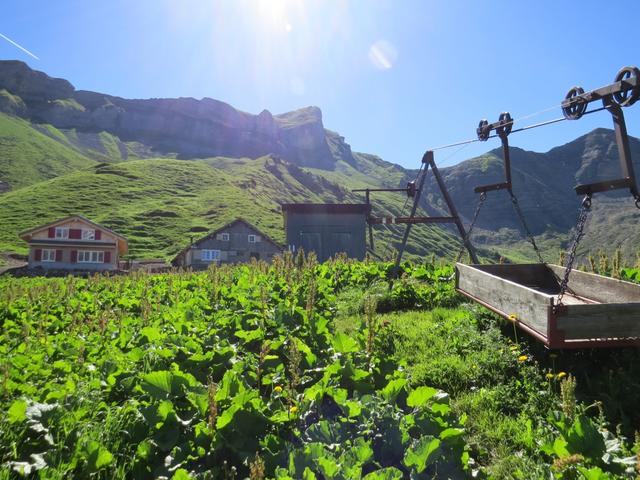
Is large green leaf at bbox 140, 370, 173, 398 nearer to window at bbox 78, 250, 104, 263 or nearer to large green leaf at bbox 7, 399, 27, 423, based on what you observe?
large green leaf at bbox 7, 399, 27, 423

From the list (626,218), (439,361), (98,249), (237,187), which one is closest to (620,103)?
(439,361)

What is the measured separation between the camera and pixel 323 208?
144 ft

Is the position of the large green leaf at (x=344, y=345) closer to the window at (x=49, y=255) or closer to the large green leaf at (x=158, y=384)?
the large green leaf at (x=158, y=384)

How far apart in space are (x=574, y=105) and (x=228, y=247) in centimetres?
6050

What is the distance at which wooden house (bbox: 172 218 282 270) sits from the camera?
206 ft

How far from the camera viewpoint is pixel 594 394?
14.8 ft

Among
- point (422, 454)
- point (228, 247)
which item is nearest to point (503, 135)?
point (422, 454)

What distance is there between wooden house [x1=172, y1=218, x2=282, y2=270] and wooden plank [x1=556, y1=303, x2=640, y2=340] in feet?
193

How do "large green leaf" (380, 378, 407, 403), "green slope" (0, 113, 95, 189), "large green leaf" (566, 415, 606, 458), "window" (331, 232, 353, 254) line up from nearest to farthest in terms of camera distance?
1. "large green leaf" (566, 415, 606, 458)
2. "large green leaf" (380, 378, 407, 403)
3. "window" (331, 232, 353, 254)
4. "green slope" (0, 113, 95, 189)

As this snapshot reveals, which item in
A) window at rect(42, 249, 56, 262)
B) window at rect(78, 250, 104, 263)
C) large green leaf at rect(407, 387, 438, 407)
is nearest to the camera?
large green leaf at rect(407, 387, 438, 407)

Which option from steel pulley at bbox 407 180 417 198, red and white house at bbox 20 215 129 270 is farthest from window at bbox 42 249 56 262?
steel pulley at bbox 407 180 417 198

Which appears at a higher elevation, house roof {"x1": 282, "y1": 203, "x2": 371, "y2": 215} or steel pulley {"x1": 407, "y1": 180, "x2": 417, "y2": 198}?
house roof {"x1": 282, "y1": 203, "x2": 371, "y2": 215}

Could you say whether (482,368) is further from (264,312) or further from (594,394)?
(264,312)

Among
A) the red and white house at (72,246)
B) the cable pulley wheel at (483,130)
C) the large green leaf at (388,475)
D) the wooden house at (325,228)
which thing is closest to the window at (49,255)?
the red and white house at (72,246)
